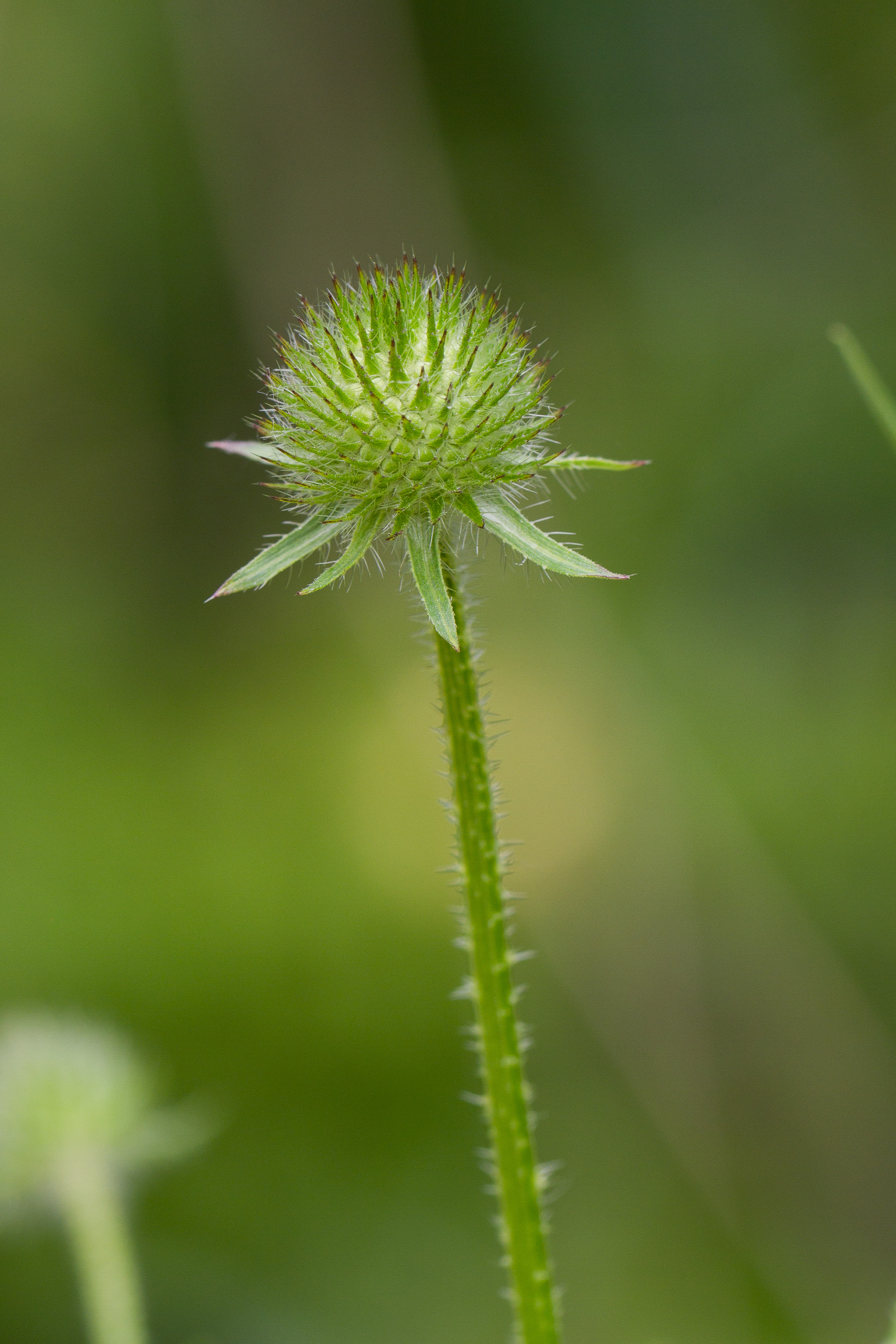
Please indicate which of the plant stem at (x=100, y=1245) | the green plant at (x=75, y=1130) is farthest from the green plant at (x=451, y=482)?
the green plant at (x=75, y=1130)

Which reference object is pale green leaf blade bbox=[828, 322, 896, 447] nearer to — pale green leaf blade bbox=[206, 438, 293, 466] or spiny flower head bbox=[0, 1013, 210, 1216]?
pale green leaf blade bbox=[206, 438, 293, 466]

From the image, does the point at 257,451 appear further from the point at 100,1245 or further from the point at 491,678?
the point at 491,678

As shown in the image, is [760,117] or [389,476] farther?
[760,117]

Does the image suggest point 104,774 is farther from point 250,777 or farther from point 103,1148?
point 103,1148

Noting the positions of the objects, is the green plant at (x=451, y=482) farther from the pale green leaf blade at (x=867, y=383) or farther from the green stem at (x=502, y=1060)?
the pale green leaf blade at (x=867, y=383)

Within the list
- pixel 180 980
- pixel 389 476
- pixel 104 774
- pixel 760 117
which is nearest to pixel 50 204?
pixel 104 774

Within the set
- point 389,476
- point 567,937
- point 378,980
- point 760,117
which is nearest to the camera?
point 389,476

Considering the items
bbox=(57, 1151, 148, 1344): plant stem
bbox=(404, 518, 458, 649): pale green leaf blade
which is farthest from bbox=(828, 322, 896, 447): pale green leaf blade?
bbox=(57, 1151, 148, 1344): plant stem

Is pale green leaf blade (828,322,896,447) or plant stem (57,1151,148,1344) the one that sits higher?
pale green leaf blade (828,322,896,447)
